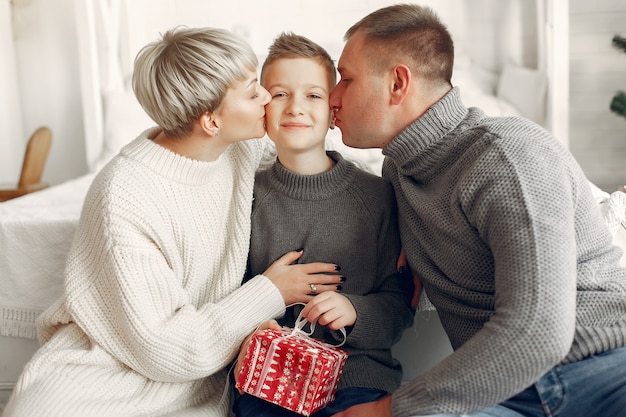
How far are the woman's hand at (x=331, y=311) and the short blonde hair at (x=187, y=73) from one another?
0.41 metres

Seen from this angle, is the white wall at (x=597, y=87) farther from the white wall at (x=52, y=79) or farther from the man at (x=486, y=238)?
the white wall at (x=52, y=79)

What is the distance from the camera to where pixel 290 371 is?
1.13 meters

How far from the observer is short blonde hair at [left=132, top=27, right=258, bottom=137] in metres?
1.25

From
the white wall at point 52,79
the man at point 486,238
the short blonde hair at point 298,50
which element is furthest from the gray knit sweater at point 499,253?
Result: the white wall at point 52,79

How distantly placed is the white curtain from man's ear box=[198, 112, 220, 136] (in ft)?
7.63

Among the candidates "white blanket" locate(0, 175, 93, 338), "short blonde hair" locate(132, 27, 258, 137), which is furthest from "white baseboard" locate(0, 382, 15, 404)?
"short blonde hair" locate(132, 27, 258, 137)

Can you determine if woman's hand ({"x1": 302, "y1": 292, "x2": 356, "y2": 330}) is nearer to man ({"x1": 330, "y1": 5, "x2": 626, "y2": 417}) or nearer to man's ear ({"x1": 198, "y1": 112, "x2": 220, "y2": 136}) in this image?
man ({"x1": 330, "y1": 5, "x2": 626, "y2": 417})

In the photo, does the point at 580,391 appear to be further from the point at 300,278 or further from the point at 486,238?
the point at 300,278

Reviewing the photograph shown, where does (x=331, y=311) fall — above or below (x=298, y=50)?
below

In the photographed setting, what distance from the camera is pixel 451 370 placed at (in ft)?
3.26

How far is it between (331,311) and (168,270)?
0.99ft

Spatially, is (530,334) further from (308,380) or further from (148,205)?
(148,205)

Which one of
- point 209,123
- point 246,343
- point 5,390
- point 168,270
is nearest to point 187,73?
point 209,123

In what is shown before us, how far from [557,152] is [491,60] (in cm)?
226
